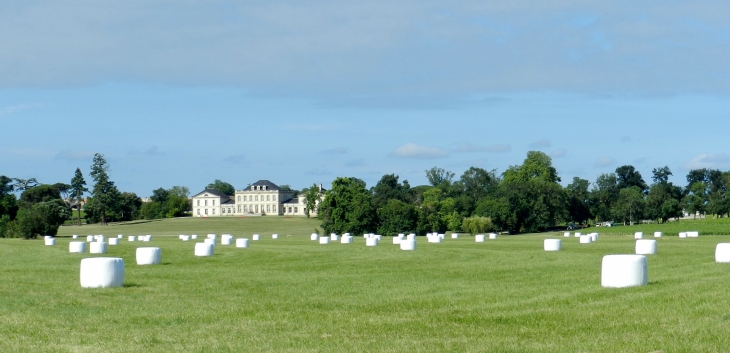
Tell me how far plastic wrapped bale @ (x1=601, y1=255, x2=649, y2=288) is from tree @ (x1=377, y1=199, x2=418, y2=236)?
113m

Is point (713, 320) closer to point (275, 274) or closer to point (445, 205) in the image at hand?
point (275, 274)

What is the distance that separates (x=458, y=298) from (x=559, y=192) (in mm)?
150970

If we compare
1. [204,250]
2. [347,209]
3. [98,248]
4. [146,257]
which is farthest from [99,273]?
[347,209]

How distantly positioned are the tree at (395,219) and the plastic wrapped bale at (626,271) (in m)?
113

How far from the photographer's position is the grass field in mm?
13828

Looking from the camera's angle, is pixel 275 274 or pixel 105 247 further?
pixel 105 247

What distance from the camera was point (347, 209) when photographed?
135m

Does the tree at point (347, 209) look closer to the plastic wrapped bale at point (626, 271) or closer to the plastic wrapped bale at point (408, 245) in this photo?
the plastic wrapped bale at point (408, 245)

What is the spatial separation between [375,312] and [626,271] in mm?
6038

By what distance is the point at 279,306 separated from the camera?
1928cm

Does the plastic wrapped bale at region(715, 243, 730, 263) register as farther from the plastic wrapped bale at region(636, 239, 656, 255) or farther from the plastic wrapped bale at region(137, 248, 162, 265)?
the plastic wrapped bale at region(137, 248, 162, 265)

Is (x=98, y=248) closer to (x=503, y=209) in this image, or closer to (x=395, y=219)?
(x=395, y=219)

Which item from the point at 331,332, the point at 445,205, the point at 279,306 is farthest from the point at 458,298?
the point at 445,205

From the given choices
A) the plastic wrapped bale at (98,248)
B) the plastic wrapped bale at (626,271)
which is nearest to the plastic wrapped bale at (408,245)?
the plastic wrapped bale at (98,248)
